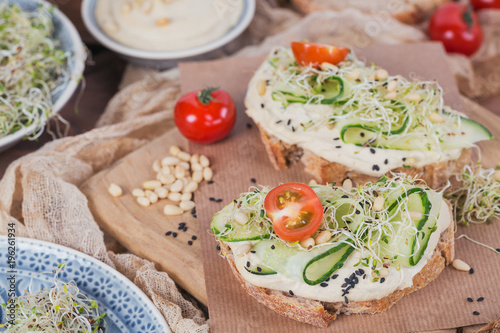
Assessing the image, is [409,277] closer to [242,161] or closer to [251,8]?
[242,161]

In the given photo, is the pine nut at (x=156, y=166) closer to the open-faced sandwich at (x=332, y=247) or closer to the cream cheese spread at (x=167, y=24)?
the open-faced sandwich at (x=332, y=247)

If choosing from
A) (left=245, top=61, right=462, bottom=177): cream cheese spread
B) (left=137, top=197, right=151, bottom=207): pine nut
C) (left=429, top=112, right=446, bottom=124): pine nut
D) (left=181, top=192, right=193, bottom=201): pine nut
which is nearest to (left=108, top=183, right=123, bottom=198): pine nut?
(left=137, top=197, right=151, bottom=207): pine nut

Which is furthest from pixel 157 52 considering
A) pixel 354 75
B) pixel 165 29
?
pixel 354 75

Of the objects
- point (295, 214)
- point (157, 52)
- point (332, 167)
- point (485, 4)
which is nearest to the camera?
point (295, 214)

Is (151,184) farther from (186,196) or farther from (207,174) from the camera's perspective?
(207,174)

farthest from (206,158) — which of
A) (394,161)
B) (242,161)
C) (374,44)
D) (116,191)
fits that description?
(374,44)

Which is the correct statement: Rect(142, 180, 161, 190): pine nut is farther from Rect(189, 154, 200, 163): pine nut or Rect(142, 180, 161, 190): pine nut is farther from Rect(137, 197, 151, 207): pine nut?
Rect(189, 154, 200, 163): pine nut
